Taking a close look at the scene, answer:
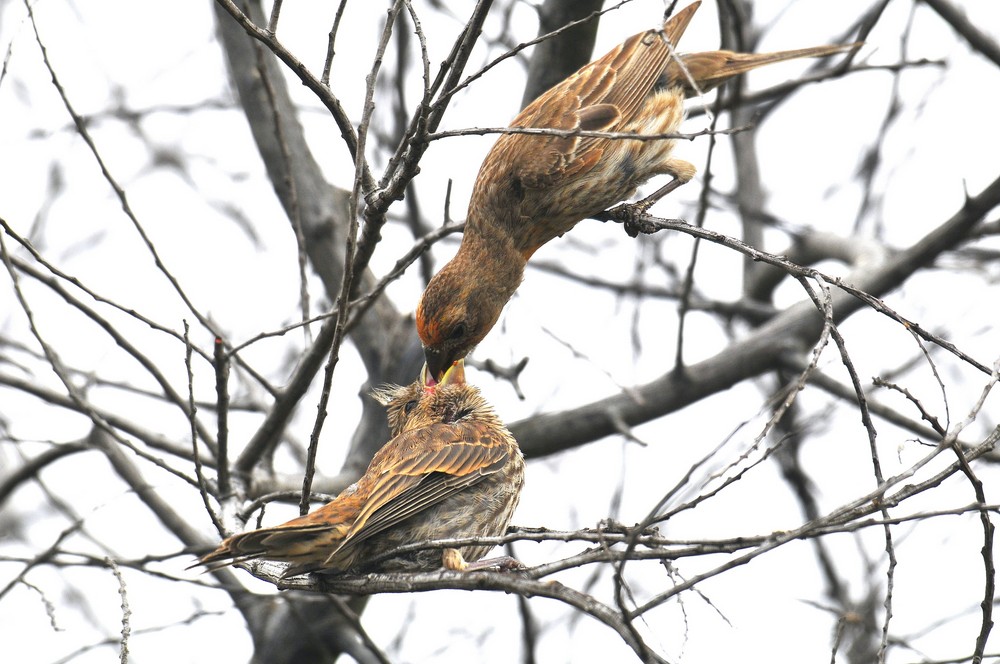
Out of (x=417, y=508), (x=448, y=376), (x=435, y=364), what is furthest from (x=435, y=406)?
(x=417, y=508)

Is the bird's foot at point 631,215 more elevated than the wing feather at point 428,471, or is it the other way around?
the bird's foot at point 631,215

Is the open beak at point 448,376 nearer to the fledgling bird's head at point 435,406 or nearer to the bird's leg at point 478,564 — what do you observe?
the fledgling bird's head at point 435,406

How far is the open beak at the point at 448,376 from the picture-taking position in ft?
18.2

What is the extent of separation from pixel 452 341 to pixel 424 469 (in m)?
1.65

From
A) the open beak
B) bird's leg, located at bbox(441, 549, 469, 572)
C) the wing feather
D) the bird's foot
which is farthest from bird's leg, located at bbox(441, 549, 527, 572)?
the bird's foot

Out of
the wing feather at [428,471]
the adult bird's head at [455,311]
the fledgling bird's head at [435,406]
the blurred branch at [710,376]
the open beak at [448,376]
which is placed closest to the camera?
the wing feather at [428,471]

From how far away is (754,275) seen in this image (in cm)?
802

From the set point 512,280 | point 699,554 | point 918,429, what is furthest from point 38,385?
point 918,429

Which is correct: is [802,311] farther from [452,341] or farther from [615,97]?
[452,341]

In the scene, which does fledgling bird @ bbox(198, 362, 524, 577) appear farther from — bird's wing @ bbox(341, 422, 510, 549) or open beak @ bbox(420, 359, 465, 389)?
open beak @ bbox(420, 359, 465, 389)

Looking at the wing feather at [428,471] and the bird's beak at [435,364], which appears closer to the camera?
the wing feather at [428,471]

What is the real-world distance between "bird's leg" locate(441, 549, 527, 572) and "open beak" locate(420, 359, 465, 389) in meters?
1.67

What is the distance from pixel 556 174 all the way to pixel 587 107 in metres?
0.52

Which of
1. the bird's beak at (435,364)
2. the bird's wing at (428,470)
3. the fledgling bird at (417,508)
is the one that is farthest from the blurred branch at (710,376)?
the bird's wing at (428,470)
